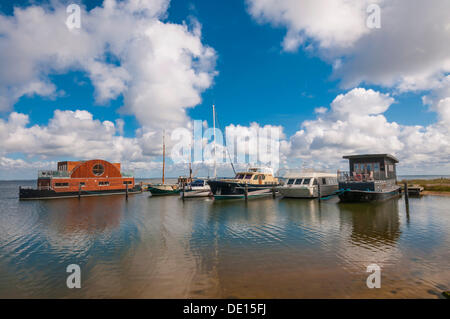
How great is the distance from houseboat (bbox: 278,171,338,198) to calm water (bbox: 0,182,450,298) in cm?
1291

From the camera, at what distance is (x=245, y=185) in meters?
33.4

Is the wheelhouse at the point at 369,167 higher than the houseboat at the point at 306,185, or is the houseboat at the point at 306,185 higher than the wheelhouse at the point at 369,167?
the wheelhouse at the point at 369,167

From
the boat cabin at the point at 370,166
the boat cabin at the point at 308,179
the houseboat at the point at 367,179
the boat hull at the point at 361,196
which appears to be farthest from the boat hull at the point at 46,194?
the boat cabin at the point at 370,166

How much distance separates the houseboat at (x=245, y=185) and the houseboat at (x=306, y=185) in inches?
166

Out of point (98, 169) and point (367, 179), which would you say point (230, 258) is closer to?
point (367, 179)

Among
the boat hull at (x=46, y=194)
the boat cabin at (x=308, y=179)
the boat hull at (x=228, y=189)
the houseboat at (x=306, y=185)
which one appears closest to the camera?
the houseboat at (x=306, y=185)

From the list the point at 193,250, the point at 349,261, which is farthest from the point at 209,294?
the point at 349,261

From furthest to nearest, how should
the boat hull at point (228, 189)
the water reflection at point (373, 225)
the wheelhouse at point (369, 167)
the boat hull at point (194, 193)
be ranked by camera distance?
the boat hull at point (194, 193) < the boat hull at point (228, 189) < the wheelhouse at point (369, 167) < the water reflection at point (373, 225)

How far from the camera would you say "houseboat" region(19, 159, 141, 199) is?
3799 centimetres

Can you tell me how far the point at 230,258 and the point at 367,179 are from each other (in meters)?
25.6

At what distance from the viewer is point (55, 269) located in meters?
9.24

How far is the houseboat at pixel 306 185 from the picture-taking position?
102 feet

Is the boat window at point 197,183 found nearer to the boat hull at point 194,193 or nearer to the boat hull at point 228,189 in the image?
the boat hull at point 194,193

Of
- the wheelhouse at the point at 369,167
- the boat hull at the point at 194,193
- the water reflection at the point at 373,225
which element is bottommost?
the water reflection at the point at 373,225
